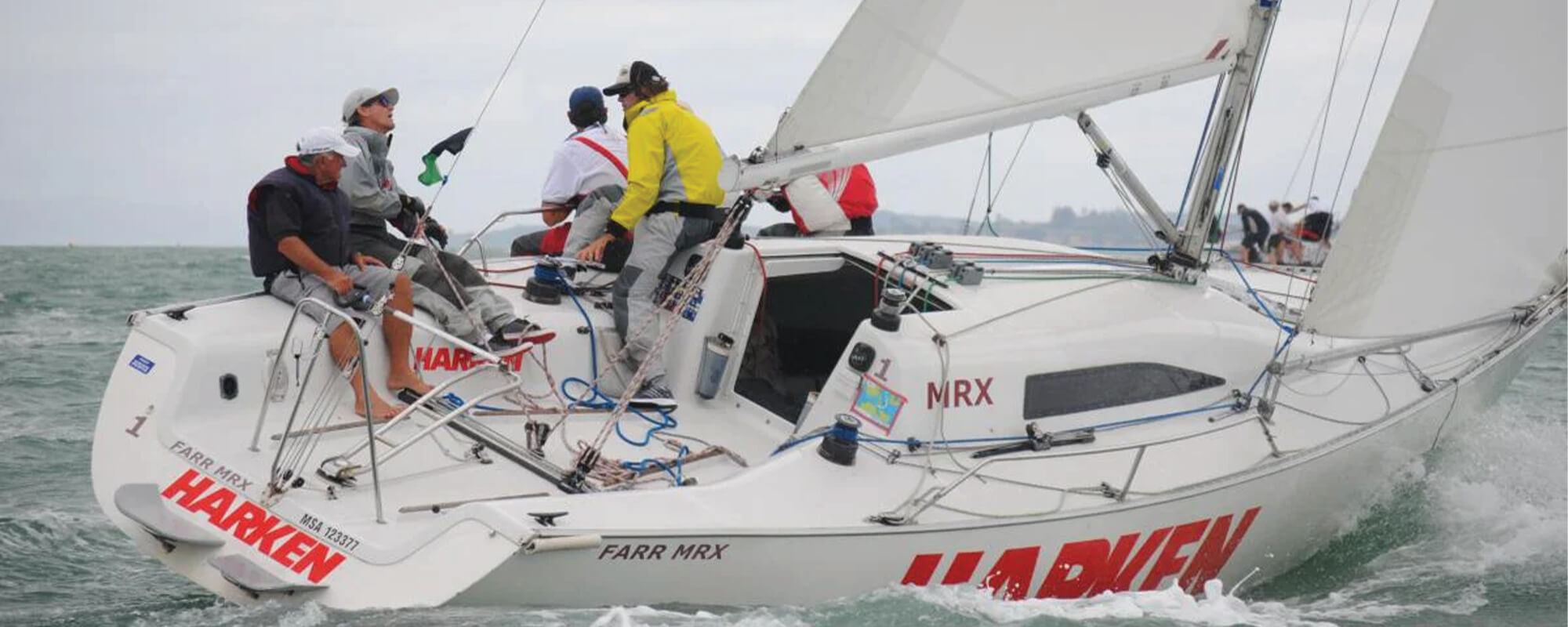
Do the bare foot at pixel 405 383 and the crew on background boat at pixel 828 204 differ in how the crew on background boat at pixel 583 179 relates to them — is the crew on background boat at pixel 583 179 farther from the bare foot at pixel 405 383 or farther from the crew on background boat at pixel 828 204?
the bare foot at pixel 405 383

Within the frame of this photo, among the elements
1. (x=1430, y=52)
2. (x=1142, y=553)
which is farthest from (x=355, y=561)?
(x=1430, y=52)

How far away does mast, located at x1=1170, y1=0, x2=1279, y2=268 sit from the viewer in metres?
6.45

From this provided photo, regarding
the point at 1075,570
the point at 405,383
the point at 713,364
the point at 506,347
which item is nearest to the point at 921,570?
the point at 1075,570

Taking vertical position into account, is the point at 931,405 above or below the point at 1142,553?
above

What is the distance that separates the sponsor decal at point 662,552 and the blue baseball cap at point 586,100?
3.45 meters

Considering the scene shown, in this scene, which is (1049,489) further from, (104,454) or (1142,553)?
(104,454)

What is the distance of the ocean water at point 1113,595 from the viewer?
16.0 ft

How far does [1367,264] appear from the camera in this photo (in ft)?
20.0

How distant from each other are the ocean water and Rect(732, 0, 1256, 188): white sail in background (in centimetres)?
204

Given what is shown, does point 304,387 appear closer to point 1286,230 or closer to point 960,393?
point 960,393

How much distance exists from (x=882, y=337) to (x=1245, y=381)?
1.79m

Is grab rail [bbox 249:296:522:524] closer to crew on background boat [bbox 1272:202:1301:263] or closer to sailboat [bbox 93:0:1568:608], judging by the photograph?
sailboat [bbox 93:0:1568:608]

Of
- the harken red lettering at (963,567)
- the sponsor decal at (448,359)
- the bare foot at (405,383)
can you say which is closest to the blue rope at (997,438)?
the harken red lettering at (963,567)

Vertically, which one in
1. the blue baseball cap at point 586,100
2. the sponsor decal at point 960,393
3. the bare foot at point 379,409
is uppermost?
the blue baseball cap at point 586,100
